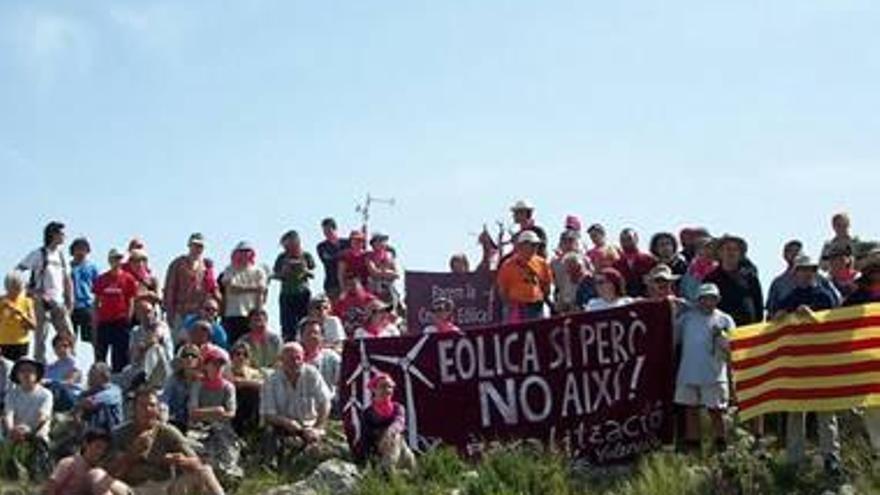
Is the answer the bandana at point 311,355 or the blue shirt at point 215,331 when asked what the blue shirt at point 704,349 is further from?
the blue shirt at point 215,331

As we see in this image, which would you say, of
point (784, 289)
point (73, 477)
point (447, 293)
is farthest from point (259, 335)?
point (784, 289)

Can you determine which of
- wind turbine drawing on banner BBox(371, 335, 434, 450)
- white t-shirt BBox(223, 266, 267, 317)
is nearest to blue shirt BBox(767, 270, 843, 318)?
wind turbine drawing on banner BBox(371, 335, 434, 450)

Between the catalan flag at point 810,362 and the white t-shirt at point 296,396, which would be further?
the white t-shirt at point 296,396

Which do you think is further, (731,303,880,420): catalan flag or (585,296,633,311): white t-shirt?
(585,296,633,311): white t-shirt

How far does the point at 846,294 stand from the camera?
626 inches

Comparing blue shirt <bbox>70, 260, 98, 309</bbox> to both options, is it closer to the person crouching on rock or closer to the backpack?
the backpack

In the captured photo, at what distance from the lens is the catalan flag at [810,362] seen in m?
14.3

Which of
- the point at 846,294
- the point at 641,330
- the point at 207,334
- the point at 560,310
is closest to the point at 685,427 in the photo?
the point at 641,330

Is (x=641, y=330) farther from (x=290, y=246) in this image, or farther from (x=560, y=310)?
(x=290, y=246)

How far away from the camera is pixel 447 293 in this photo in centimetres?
2159

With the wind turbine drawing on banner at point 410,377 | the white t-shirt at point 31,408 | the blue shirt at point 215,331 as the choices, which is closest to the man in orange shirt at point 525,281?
the wind turbine drawing on banner at point 410,377

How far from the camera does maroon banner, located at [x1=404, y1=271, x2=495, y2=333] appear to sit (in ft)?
70.2

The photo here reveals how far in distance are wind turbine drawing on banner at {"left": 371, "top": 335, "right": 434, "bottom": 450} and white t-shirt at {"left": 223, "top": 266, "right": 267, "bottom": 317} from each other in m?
3.42

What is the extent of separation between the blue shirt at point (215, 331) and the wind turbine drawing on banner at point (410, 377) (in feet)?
7.62
